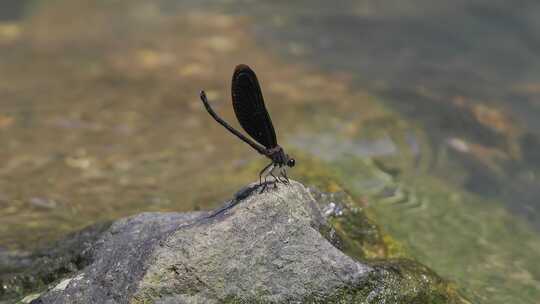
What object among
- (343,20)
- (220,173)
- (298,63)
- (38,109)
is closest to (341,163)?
(220,173)

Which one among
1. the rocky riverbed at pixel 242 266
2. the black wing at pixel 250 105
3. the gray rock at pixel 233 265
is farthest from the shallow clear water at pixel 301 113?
the black wing at pixel 250 105

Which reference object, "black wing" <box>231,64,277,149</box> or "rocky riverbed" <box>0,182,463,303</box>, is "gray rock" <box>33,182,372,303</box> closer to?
"rocky riverbed" <box>0,182,463,303</box>

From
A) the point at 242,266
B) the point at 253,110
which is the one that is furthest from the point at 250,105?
the point at 242,266

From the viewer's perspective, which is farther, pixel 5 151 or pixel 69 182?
pixel 5 151

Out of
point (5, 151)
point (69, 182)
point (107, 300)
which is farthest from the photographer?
point (5, 151)

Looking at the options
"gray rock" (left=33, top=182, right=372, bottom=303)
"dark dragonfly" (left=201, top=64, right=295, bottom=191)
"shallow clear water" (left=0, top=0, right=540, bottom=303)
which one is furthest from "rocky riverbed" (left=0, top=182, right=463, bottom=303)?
"shallow clear water" (left=0, top=0, right=540, bottom=303)

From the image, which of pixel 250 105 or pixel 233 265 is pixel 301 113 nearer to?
pixel 250 105

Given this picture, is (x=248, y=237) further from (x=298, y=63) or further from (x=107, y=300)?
(x=298, y=63)
